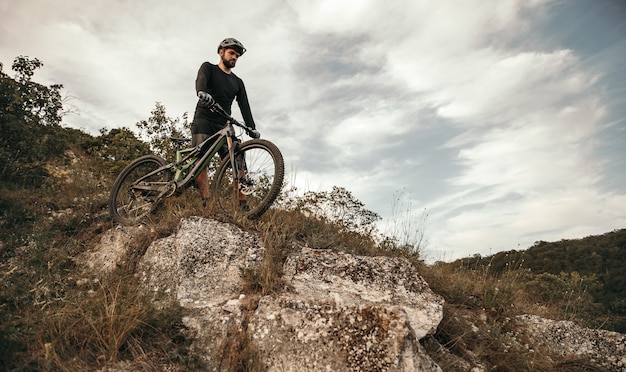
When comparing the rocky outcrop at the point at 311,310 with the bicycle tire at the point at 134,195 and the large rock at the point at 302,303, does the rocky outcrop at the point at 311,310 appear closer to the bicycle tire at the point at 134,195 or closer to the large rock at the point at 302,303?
the large rock at the point at 302,303

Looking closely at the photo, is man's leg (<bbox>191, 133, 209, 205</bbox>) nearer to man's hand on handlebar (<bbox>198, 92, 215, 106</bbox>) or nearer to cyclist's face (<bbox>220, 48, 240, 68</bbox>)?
man's hand on handlebar (<bbox>198, 92, 215, 106</bbox>)

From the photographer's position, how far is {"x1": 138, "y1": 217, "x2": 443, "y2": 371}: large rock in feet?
10.6

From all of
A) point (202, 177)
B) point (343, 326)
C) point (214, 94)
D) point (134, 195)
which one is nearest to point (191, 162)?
point (202, 177)

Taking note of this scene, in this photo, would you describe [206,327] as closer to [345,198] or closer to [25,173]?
[345,198]

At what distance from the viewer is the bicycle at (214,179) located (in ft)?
17.8

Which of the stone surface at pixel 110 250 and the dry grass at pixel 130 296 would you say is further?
the stone surface at pixel 110 250

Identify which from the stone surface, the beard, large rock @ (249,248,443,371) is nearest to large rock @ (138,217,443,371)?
large rock @ (249,248,443,371)

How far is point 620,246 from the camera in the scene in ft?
67.0

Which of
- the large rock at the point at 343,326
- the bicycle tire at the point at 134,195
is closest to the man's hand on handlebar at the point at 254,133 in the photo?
the bicycle tire at the point at 134,195

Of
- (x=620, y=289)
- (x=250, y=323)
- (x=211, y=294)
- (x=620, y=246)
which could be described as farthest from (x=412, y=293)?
(x=620, y=246)

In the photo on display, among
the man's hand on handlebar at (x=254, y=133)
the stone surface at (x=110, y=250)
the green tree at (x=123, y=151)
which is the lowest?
the stone surface at (x=110, y=250)

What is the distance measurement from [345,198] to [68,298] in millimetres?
5392

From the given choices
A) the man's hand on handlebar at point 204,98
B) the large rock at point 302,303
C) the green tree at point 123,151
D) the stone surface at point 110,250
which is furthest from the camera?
the green tree at point 123,151

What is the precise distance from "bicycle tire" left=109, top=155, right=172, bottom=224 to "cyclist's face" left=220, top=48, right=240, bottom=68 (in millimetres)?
2007
